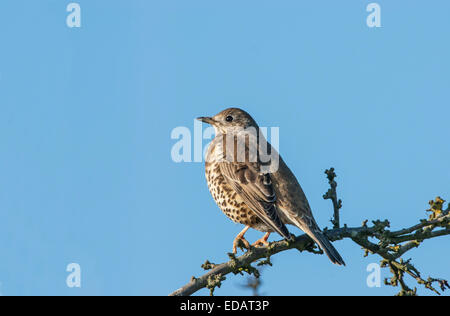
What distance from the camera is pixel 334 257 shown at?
28.4ft

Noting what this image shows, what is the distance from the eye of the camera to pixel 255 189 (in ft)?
32.2

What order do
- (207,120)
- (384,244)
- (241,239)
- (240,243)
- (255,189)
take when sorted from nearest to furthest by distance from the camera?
(384,244) → (240,243) → (241,239) → (255,189) → (207,120)

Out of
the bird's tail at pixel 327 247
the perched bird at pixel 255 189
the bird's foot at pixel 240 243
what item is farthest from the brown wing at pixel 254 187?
the bird's tail at pixel 327 247

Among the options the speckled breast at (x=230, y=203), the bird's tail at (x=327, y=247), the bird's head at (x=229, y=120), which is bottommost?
the bird's tail at (x=327, y=247)

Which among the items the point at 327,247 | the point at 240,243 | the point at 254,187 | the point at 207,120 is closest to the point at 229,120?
the point at 207,120

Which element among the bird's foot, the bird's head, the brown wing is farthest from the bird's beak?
the bird's foot

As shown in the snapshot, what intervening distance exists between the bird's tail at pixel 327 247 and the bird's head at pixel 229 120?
3.19 metres

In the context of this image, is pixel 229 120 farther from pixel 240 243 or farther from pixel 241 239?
pixel 240 243

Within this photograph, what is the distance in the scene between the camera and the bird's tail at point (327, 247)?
863 cm

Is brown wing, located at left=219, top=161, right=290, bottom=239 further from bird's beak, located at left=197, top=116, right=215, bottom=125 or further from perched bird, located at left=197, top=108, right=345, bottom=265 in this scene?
bird's beak, located at left=197, top=116, right=215, bottom=125

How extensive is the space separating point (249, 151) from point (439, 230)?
11.1ft

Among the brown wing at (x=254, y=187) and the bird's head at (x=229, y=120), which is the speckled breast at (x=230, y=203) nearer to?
the brown wing at (x=254, y=187)

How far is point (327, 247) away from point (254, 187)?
1.56 metres

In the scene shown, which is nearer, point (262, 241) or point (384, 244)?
point (384, 244)
